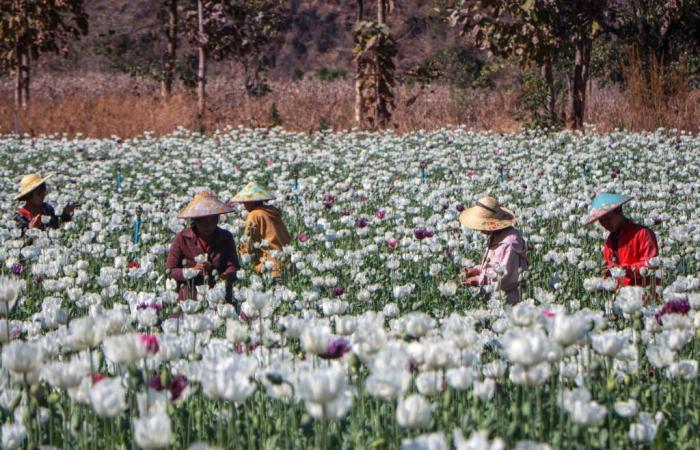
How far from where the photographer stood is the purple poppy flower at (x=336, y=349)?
9.08 ft

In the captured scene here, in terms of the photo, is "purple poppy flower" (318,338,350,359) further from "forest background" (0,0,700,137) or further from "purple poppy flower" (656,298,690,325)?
"forest background" (0,0,700,137)

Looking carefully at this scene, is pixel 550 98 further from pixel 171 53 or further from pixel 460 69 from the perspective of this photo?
pixel 460 69

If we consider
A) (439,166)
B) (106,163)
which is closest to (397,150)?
(439,166)

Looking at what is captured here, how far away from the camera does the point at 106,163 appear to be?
15.1 metres

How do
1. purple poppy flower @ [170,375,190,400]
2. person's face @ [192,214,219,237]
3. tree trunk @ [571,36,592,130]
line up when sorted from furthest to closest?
tree trunk @ [571,36,592,130]
person's face @ [192,214,219,237]
purple poppy flower @ [170,375,190,400]

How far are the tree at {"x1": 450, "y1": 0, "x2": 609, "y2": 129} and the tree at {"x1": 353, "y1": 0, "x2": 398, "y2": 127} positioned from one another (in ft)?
5.77

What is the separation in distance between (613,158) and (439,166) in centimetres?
247

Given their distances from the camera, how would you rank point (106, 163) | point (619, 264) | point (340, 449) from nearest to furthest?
1. point (340, 449)
2. point (619, 264)
3. point (106, 163)

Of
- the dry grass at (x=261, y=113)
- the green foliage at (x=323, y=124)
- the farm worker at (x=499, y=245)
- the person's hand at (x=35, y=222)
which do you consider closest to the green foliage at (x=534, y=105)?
the dry grass at (x=261, y=113)

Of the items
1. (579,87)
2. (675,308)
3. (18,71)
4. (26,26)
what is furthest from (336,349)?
(18,71)

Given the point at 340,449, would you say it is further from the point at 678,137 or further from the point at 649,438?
the point at 678,137

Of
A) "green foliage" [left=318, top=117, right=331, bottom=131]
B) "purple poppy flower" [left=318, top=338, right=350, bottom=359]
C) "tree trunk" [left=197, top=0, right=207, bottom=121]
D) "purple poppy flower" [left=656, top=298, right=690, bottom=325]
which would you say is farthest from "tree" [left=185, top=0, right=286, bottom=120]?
"purple poppy flower" [left=318, top=338, right=350, bottom=359]

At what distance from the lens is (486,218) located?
6.26 meters

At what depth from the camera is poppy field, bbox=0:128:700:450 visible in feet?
8.40
